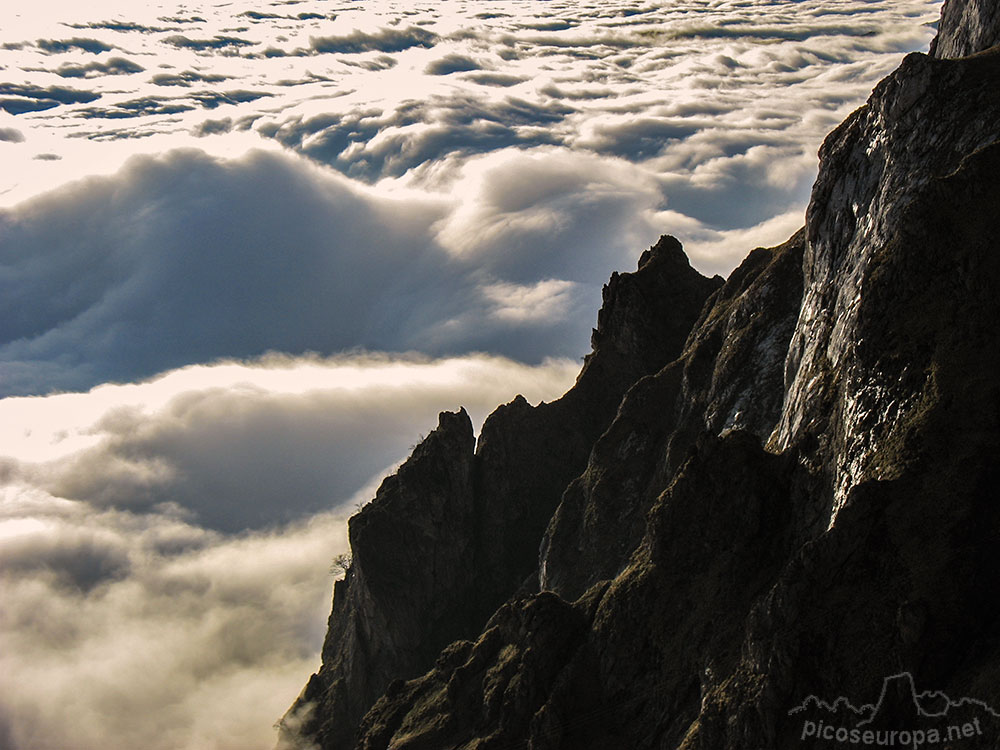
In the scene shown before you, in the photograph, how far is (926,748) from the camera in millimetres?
40812

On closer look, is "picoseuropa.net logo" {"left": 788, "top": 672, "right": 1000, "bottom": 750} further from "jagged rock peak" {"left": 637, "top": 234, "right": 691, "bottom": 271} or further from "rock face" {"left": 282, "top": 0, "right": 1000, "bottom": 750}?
"jagged rock peak" {"left": 637, "top": 234, "right": 691, "bottom": 271}

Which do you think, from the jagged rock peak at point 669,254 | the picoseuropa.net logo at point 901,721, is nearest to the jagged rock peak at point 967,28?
the jagged rock peak at point 669,254

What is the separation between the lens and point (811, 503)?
2117 inches

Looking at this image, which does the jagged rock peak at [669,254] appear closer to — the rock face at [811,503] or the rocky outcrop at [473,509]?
the rocky outcrop at [473,509]

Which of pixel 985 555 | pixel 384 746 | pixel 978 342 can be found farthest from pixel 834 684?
pixel 384 746

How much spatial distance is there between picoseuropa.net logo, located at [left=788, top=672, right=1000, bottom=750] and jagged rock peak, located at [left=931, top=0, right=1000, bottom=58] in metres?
46.2

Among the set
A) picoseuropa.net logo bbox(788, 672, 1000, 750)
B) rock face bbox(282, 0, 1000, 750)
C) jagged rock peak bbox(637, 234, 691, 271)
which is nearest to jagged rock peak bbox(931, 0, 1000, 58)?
rock face bbox(282, 0, 1000, 750)

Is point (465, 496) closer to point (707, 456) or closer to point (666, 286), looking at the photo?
point (666, 286)

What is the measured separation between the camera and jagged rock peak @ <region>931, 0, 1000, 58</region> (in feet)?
218

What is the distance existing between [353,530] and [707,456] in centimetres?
6681

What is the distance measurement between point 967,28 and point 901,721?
2129 inches

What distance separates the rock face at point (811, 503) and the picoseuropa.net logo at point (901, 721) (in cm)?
19

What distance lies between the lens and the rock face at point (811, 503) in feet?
144

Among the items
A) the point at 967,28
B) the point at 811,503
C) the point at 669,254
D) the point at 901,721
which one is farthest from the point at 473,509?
the point at 901,721
